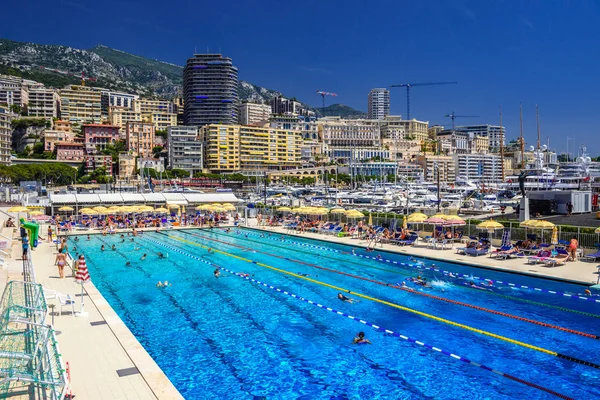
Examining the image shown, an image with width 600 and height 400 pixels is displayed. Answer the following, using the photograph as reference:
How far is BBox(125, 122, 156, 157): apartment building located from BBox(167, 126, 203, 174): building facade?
635 centimetres

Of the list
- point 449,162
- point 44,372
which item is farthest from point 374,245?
point 449,162

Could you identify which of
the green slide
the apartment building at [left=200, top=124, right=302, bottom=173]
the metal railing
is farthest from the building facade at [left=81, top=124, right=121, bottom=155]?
the metal railing

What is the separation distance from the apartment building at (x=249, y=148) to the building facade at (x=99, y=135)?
2412 centimetres

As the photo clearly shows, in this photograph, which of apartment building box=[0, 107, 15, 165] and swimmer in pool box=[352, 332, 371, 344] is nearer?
swimmer in pool box=[352, 332, 371, 344]

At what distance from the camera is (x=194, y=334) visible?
1437 centimetres

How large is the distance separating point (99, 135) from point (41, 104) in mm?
30288

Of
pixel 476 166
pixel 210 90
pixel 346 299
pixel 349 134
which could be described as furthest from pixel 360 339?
pixel 476 166

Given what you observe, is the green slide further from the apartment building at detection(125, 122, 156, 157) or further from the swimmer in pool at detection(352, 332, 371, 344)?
the apartment building at detection(125, 122, 156, 157)

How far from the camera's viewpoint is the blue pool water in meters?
10.9

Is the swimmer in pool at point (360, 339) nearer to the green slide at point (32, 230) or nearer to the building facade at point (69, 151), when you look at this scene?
the green slide at point (32, 230)

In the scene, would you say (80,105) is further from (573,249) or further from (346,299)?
(573,249)

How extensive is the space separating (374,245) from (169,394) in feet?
73.5

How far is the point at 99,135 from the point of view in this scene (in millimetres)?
125000

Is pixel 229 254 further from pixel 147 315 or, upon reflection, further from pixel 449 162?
pixel 449 162
